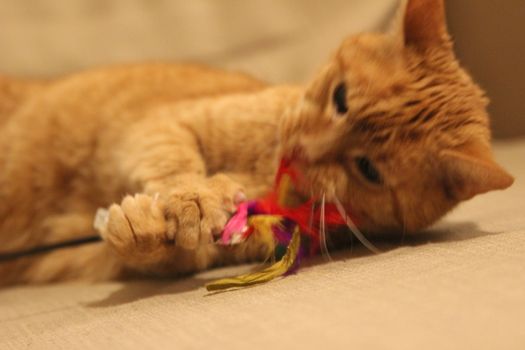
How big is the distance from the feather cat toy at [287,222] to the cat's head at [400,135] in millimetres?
37

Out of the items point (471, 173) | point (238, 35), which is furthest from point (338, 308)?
point (238, 35)

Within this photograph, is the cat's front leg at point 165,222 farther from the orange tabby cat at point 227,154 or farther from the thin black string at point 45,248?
the thin black string at point 45,248

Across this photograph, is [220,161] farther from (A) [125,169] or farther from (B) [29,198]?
(B) [29,198]

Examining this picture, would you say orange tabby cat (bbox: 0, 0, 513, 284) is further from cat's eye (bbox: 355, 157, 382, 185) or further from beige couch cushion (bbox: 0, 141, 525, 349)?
beige couch cushion (bbox: 0, 141, 525, 349)

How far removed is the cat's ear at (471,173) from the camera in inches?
44.3

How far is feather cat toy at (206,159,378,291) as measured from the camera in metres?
1.17

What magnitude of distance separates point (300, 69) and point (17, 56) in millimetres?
1145

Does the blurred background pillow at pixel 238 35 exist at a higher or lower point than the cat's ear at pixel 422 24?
higher

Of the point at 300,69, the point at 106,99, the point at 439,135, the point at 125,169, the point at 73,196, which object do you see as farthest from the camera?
the point at 300,69

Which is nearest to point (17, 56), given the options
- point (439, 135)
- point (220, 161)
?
point (220, 161)

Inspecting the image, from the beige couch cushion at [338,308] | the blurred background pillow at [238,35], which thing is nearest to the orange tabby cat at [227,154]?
the beige couch cushion at [338,308]

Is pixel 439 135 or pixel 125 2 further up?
pixel 125 2

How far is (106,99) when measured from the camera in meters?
1.82

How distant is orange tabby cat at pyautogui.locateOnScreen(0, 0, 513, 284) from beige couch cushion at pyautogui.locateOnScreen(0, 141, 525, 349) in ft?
0.38
